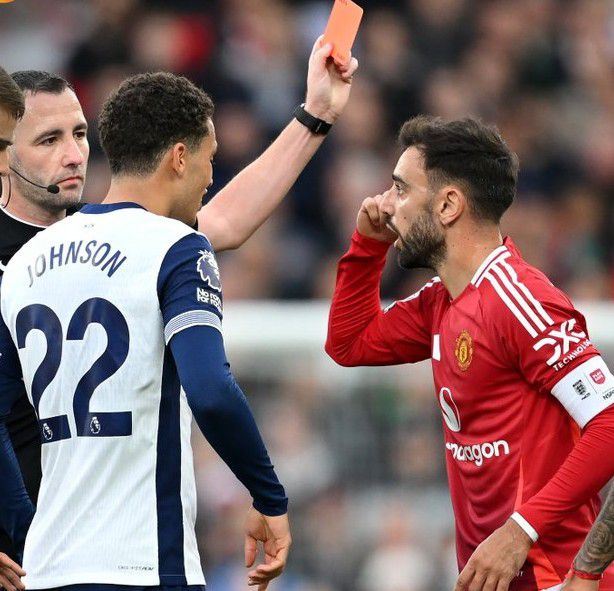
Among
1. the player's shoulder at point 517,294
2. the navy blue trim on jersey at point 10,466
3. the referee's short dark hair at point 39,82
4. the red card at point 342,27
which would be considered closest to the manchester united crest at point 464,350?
the player's shoulder at point 517,294

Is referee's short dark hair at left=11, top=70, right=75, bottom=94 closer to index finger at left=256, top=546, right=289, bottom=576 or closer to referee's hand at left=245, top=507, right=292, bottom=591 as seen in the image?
referee's hand at left=245, top=507, right=292, bottom=591

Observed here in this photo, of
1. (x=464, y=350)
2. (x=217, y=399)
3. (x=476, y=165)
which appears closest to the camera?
(x=217, y=399)

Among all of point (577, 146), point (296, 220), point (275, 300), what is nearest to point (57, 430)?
point (275, 300)

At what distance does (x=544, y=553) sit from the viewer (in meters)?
4.28

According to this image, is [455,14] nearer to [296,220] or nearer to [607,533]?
[296,220]

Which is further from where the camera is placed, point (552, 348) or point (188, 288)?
point (552, 348)

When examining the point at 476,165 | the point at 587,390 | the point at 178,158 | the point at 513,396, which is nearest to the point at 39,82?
the point at 178,158

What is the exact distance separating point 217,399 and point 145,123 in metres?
0.88

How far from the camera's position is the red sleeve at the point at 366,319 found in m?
4.93

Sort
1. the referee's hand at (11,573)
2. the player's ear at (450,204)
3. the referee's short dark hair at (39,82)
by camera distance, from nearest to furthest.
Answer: the referee's hand at (11,573) < the player's ear at (450,204) < the referee's short dark hair at (39,82)

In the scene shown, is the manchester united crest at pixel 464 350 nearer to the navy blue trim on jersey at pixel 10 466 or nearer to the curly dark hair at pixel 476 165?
the curly dark hair at pixel 476 165

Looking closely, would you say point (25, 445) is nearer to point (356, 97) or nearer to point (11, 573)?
point (11, 573)

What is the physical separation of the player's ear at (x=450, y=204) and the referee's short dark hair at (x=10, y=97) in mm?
1366

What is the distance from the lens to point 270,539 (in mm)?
4074
